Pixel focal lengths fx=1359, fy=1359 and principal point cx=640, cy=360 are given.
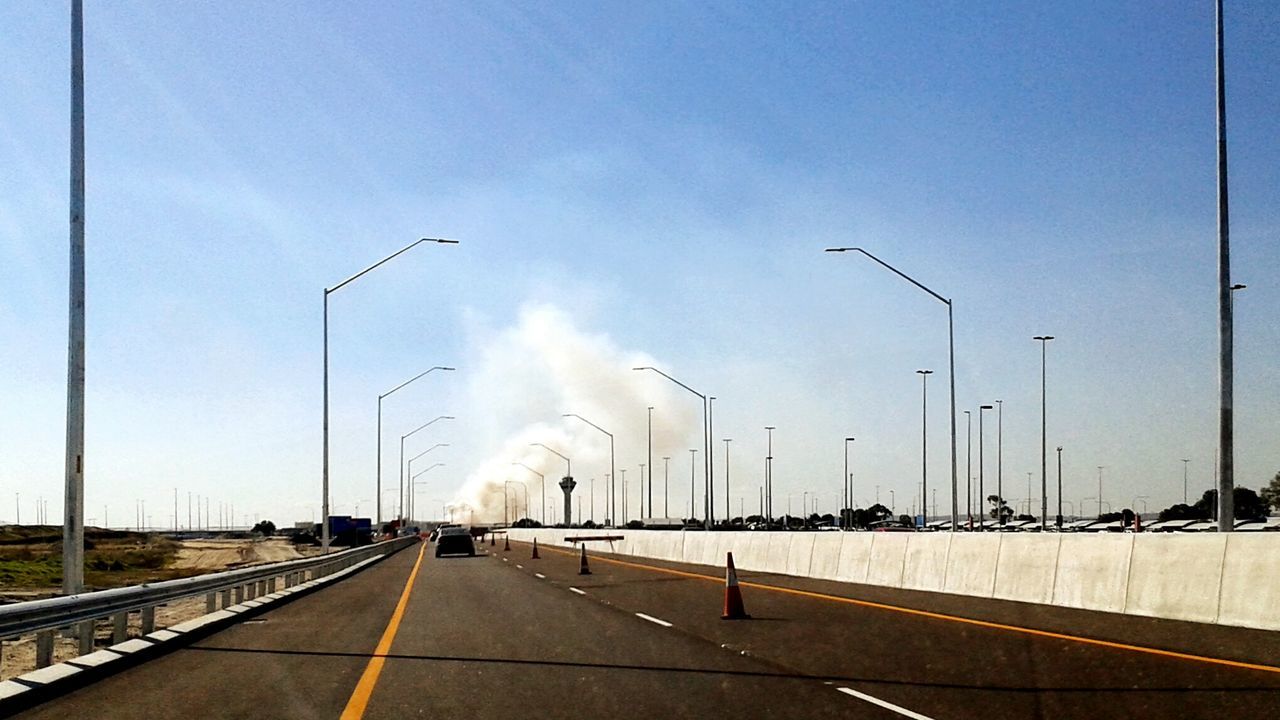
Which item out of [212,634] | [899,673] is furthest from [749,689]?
[212,634]

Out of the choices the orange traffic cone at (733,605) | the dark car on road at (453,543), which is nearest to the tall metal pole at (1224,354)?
the orange traffic cone at (733,605)

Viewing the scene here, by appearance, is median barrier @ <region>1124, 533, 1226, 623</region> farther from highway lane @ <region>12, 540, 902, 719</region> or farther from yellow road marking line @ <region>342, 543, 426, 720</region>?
yellow road marking line @ <region>342, 543, 426, 720</region>

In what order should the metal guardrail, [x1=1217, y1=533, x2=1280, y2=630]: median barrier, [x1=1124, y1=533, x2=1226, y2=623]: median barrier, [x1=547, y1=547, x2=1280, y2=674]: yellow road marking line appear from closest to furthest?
the metal guardrail < [x1=547, y1=547, x2=1280, y2=674]: yellow road marking line < [x1=1217, y1=533, x2=1280, y2=630]: median barrier < [x1=1124, y1=533, x2=1226, y2=623]: median barrier

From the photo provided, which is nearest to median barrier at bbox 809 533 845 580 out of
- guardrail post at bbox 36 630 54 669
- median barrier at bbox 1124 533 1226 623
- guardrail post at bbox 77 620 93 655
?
median barrier at bbox 1124 533 1226 623

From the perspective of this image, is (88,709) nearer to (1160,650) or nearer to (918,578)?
(1160,650)

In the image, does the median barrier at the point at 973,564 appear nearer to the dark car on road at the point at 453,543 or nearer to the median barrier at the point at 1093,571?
the median barrier at the point at 1093,571

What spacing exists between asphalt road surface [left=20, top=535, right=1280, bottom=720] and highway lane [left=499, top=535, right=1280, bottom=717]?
0.03 meters

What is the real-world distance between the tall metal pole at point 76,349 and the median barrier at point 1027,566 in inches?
578

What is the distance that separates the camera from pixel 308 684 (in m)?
13.1

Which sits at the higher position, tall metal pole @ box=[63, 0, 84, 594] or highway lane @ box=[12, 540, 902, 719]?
tall metal pole @ box=[63, 0, 84, 594]

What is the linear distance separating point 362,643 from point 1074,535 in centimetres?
1155

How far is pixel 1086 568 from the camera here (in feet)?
69.4

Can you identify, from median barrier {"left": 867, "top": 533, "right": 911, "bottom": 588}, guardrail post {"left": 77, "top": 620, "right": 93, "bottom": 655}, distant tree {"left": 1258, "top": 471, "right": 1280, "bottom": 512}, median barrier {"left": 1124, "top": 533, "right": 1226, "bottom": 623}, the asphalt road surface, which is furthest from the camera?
distant tree {"left": 1258, "top": 471, "right": 1280, "bottom": 512}

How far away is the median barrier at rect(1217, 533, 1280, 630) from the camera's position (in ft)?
55.6
